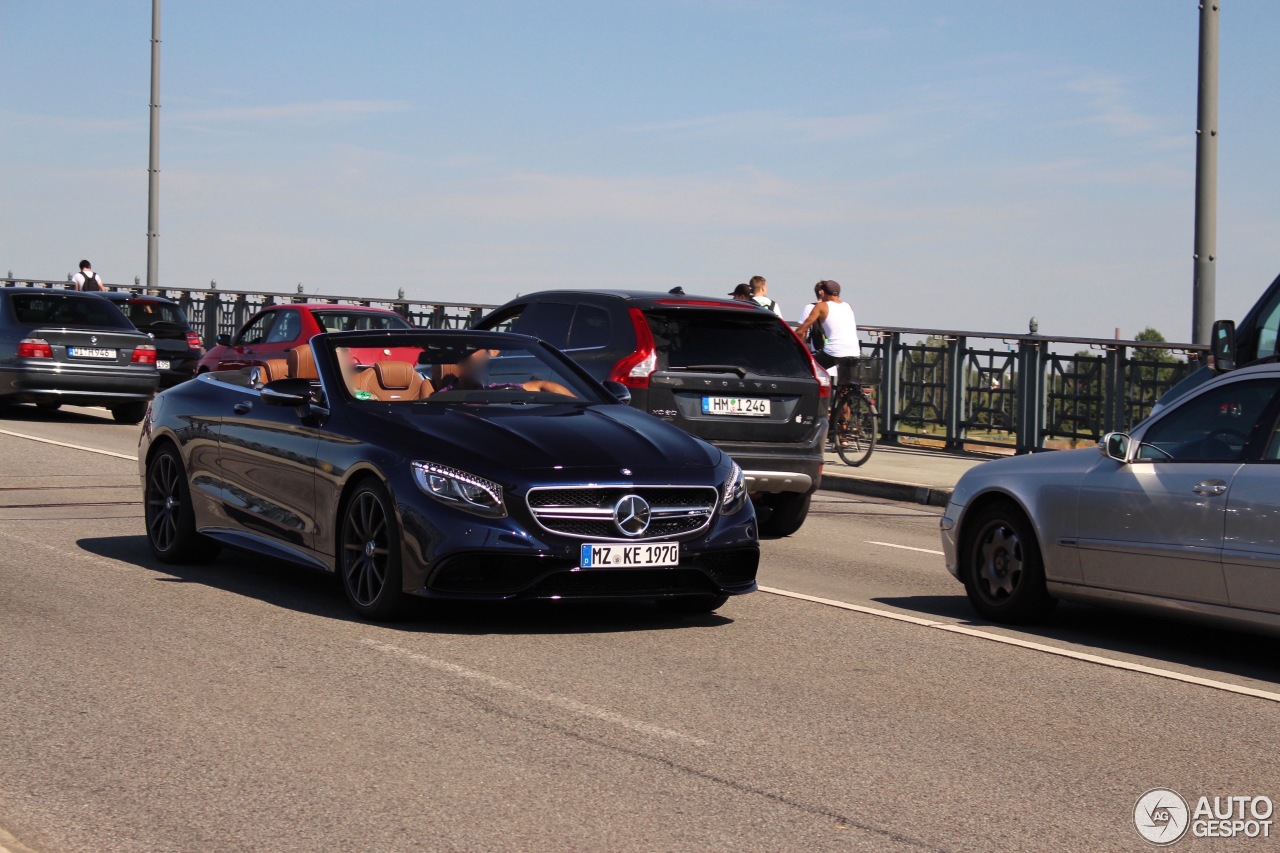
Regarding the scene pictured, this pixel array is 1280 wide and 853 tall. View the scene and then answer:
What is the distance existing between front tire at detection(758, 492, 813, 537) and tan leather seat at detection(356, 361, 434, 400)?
4.53 m

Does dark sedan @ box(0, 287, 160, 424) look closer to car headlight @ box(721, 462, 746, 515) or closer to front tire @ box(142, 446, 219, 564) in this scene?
front tire @ box(142, 446, 219, 564)

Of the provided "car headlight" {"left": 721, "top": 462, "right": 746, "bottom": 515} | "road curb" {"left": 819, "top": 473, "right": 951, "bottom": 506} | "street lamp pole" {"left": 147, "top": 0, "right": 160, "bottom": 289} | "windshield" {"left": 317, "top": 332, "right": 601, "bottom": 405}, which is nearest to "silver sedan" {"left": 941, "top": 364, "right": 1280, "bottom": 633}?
"car headlight" {"left": 721, "top": 462, "right": 746, "bottom": 515}

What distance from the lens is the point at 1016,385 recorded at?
→ 20906 mm

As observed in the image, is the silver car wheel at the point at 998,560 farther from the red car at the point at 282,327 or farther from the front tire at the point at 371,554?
the red car at the point at 282,327

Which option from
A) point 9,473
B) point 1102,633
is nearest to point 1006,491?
point 1102,633

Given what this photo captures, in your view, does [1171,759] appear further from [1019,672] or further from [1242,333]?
[1242,333]

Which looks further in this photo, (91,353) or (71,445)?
(91,353)

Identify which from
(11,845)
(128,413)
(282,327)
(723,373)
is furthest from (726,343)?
(128,413)

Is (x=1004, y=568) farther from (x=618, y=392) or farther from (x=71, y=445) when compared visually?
(x=71, y=445)

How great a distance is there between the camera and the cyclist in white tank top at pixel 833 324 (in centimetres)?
1984

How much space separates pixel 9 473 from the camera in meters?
15.7

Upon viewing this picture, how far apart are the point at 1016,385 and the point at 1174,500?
12898 mm

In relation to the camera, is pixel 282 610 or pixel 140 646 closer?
pixel 140 646

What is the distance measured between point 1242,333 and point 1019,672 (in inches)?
161
